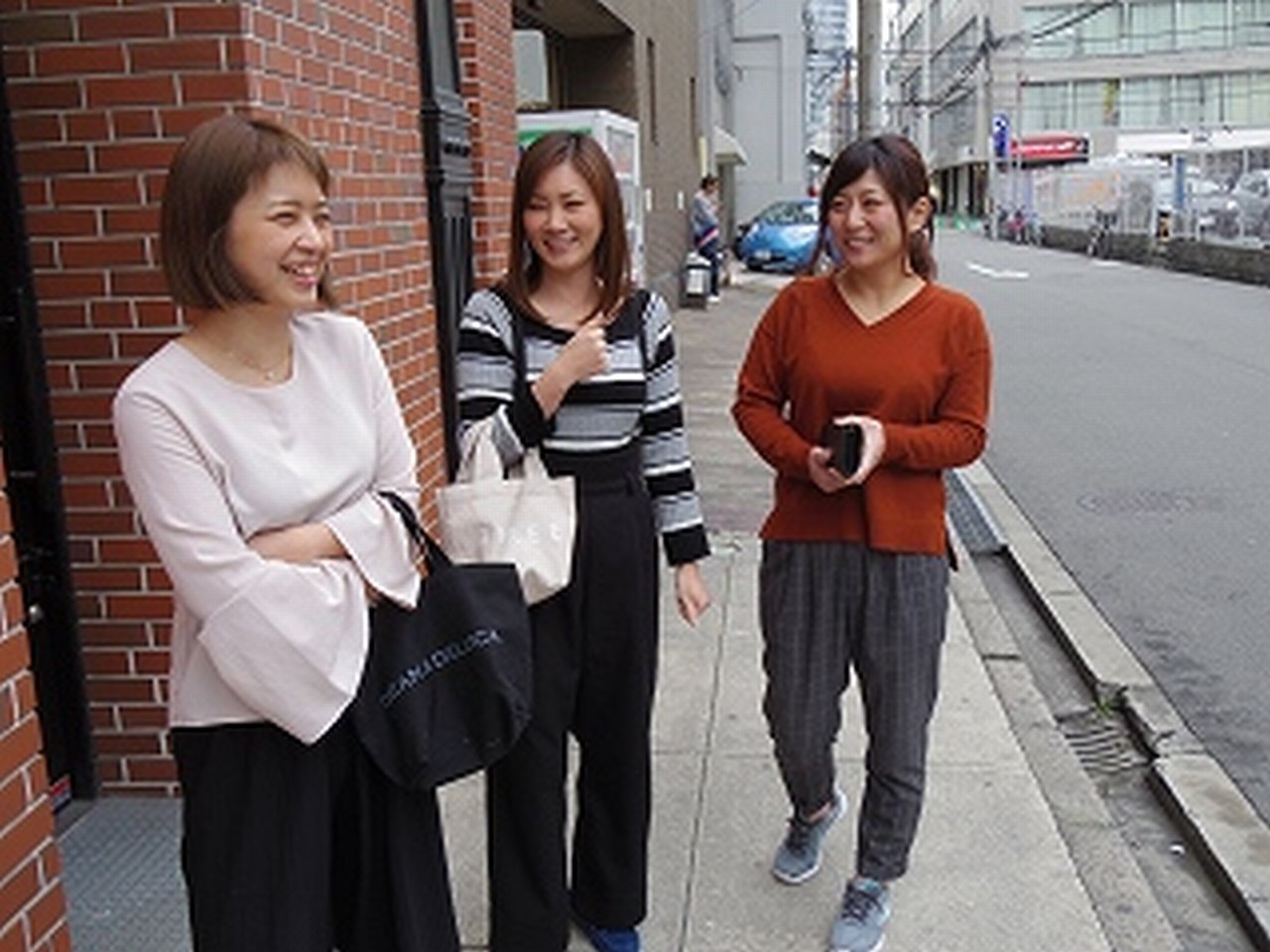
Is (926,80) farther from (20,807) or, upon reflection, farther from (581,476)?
(20,807)

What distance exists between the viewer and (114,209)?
11.6 ft

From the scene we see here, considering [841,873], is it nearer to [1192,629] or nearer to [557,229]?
[557,229]

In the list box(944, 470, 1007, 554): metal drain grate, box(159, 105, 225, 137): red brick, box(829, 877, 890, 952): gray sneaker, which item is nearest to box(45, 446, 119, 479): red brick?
box(159, 105, 225, 137): red brick

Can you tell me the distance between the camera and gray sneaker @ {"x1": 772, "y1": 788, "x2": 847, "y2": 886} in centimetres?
354

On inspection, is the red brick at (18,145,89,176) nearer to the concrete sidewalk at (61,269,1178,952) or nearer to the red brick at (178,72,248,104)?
the red brick at (178,72,248,104)

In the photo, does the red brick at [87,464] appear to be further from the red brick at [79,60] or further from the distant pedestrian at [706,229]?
the distant pedestrian at [706,229]

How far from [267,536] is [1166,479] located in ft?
24.7

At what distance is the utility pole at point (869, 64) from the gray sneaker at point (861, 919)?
16250mm

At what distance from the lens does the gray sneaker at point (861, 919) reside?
322 cm

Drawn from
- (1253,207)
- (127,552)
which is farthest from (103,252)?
(1253,207)

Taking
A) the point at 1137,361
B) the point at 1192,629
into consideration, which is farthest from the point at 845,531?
the point at 1137,361

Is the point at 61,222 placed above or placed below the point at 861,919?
above

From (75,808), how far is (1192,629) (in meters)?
4.57

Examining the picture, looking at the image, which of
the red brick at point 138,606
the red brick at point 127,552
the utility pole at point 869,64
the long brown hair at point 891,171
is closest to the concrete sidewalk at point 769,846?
the red brick at point 138,606
